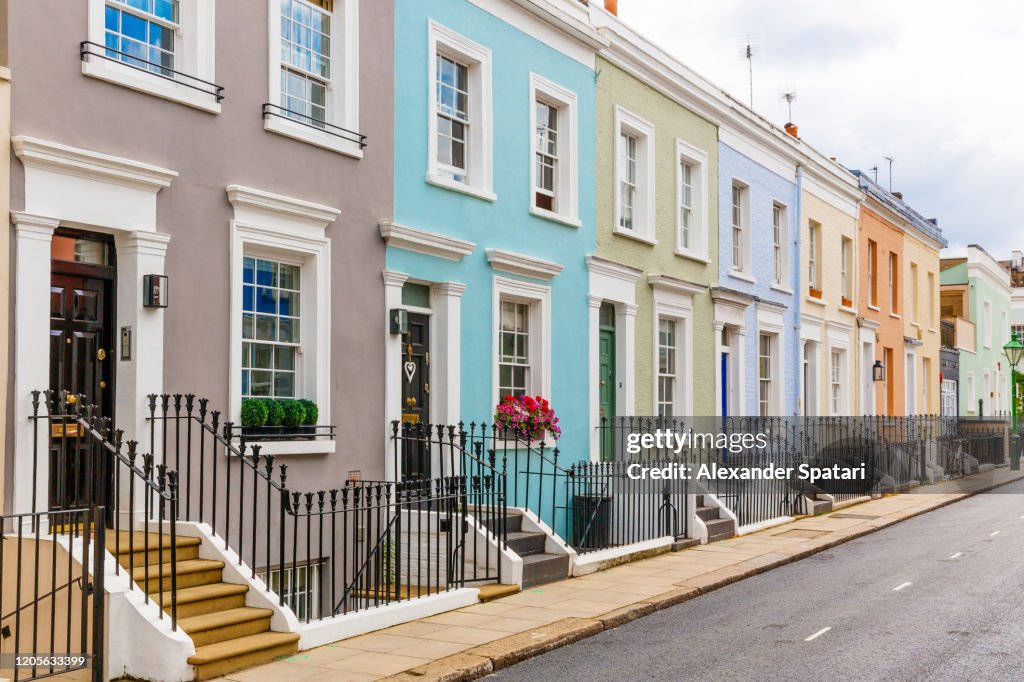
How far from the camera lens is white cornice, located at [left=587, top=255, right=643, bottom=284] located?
52.7 feet

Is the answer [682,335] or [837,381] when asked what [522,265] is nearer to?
[682,335]

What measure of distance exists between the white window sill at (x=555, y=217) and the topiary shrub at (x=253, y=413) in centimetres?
568

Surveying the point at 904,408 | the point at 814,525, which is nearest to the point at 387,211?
the point at 814,525

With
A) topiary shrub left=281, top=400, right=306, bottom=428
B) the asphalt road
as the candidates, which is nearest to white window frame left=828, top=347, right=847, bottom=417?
the asphalt road

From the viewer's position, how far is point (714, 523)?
16.0 m

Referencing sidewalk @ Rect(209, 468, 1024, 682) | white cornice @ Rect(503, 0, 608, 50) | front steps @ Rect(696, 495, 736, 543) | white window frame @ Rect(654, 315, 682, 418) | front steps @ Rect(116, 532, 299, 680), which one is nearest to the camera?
front steps @ Rect(116, 532, 299, 680)

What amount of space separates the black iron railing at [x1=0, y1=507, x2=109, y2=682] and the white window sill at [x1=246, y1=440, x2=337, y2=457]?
2.49 m

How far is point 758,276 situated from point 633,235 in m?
5.62

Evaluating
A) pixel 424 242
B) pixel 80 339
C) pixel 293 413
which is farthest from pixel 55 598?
pixel 424 242

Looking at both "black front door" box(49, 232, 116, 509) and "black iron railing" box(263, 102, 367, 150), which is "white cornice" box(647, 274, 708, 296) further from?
"black front door" box(49, 232, 116, 509)

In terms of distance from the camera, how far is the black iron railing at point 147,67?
9.00 meters

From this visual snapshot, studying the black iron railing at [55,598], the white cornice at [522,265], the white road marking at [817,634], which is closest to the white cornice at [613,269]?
the white cornice at [522,265]

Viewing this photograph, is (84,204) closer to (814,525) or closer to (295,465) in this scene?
(295,465)
